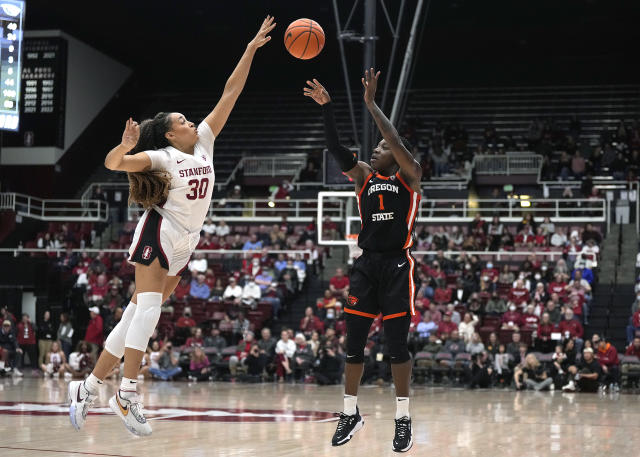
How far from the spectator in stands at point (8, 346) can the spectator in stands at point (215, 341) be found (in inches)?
168

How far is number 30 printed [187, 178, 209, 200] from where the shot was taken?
6637 mm

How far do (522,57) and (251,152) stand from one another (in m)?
11.1

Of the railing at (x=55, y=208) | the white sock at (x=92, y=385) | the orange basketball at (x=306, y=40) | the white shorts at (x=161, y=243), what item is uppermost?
the orange basketball at (x=306, y=40)

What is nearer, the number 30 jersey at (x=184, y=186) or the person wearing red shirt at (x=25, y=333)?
the number 30 jersey at (x=184, y=186)

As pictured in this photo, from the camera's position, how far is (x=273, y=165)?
31.6 m

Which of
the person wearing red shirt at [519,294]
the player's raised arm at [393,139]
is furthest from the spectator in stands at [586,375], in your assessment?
the player's raised arm at [393,139]

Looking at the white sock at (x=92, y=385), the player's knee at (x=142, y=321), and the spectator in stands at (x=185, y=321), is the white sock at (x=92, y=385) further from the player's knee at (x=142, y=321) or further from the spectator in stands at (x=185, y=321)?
the spectator in stands at (x=185, y=321)

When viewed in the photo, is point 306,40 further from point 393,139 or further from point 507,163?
point 507,163

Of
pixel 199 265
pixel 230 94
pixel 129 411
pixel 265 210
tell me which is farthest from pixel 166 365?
pixel 129 411

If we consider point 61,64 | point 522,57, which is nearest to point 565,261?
point 522,57

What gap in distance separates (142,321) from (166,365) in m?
13.9

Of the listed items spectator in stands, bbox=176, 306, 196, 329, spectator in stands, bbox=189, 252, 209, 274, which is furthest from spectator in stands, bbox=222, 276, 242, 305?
spectator in stands, bbox=189, 252, 209, 274

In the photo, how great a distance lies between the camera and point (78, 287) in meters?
24.0

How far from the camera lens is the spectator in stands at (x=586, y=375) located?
17.9 m
